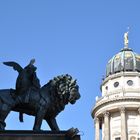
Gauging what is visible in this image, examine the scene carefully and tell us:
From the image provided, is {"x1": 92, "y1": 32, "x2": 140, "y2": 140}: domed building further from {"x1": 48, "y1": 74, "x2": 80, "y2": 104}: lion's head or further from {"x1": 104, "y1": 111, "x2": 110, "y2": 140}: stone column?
{"x1": 48, "y1": 74, "x2": 80, "y2": 104}: lion's head

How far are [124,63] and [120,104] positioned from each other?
8.81 metres

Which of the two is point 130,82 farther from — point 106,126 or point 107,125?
point 106,126

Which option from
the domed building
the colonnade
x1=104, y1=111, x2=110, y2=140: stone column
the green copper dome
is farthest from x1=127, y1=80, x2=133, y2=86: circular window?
x1=104, y1=111, x2=110, y2=140: stone column

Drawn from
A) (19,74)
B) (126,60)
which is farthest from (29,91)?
(126,60)

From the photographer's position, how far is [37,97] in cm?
→ 1521

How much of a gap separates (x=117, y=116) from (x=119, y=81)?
5.50 meters

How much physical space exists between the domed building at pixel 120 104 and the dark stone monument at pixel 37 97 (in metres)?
63.7

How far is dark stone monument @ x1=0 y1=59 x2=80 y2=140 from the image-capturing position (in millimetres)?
15078

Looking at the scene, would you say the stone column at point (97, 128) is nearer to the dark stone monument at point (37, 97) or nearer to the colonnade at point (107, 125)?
the colonnade at point (107, 125)

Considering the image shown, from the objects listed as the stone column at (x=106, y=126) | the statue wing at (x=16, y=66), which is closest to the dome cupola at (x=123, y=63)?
the stone column at (x=106, y=126)

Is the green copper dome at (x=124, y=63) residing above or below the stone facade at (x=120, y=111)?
above

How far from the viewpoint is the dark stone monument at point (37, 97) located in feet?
49.5

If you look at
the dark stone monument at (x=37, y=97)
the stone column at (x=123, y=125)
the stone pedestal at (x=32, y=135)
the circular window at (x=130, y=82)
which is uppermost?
the circular window at (x=130, y=82)

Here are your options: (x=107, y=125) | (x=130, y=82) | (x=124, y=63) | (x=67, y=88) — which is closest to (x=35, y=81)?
(x=67, y=88)
